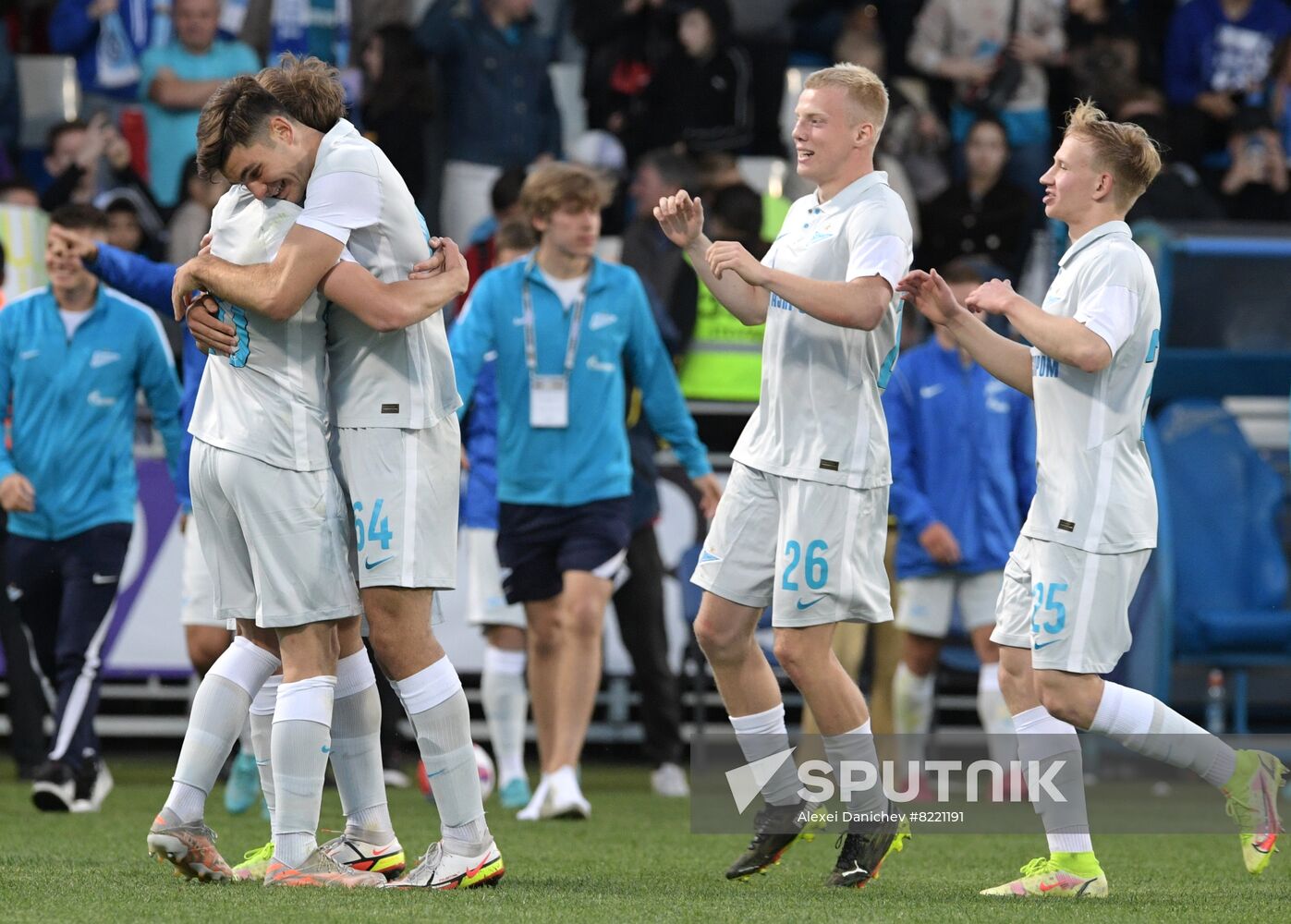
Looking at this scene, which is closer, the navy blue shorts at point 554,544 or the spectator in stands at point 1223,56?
the navy blue shorts at point 554,544

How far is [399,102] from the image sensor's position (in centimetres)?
1234

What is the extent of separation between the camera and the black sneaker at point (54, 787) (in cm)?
798

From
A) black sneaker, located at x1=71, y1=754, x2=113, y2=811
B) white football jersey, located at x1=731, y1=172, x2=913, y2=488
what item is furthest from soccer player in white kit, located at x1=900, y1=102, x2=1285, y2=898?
black sneaker, located at x1=71, y1=754, x2=113, y2=811

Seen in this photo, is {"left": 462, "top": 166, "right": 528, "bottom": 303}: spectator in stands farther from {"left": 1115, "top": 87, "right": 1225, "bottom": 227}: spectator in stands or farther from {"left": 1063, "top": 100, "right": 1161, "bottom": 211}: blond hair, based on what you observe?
{"left": 1063, "top": 100, "right": 1161, "bottom": 211}: blond hair

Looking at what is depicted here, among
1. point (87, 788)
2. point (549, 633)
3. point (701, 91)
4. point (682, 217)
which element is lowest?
point (87, 788)

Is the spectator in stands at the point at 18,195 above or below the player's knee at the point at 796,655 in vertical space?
above

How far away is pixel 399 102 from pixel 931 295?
748 cm

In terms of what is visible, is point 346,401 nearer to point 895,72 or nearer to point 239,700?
point 239,700

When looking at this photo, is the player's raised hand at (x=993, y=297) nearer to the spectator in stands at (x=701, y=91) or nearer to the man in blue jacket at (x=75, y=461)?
the man in blue jacket at (x=75, y=461)

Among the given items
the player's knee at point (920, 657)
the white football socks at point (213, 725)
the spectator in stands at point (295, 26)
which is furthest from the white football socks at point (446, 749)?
the spectator in stands at point (295, 26)

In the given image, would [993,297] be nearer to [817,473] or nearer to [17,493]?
[817,473]

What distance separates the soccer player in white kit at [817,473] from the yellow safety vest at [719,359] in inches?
207

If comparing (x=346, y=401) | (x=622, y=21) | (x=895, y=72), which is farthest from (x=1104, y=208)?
(x=895, y=72)

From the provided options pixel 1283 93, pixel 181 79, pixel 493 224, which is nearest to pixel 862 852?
pixel 493 224
